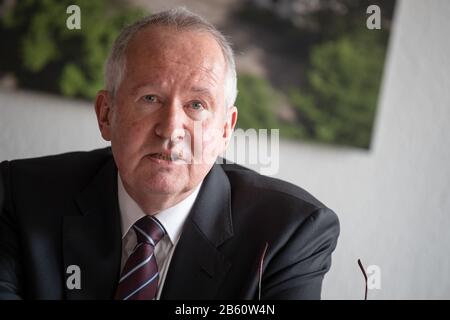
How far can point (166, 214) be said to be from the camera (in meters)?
1.37

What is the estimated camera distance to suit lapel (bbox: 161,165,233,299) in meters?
1.29

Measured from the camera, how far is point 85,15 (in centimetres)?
184

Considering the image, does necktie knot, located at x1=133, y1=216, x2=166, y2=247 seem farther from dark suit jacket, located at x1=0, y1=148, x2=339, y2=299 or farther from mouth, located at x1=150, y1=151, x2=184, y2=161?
mouth, located at x1=150, y1=151, x2=184, y2=161

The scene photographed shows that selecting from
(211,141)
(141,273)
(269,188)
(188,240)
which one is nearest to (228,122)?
(211,141)

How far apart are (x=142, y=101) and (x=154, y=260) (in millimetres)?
381

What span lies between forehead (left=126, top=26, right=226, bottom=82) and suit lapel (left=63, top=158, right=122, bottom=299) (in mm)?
340

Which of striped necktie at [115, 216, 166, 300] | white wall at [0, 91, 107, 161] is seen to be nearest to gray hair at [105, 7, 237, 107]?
striped necktie at [115, 216, 166, 300]

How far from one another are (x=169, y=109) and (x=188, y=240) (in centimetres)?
32

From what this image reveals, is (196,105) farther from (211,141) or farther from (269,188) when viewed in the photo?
(269,188)

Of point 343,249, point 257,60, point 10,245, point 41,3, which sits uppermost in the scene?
point 41,3

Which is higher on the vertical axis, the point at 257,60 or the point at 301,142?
the point at 257,60
